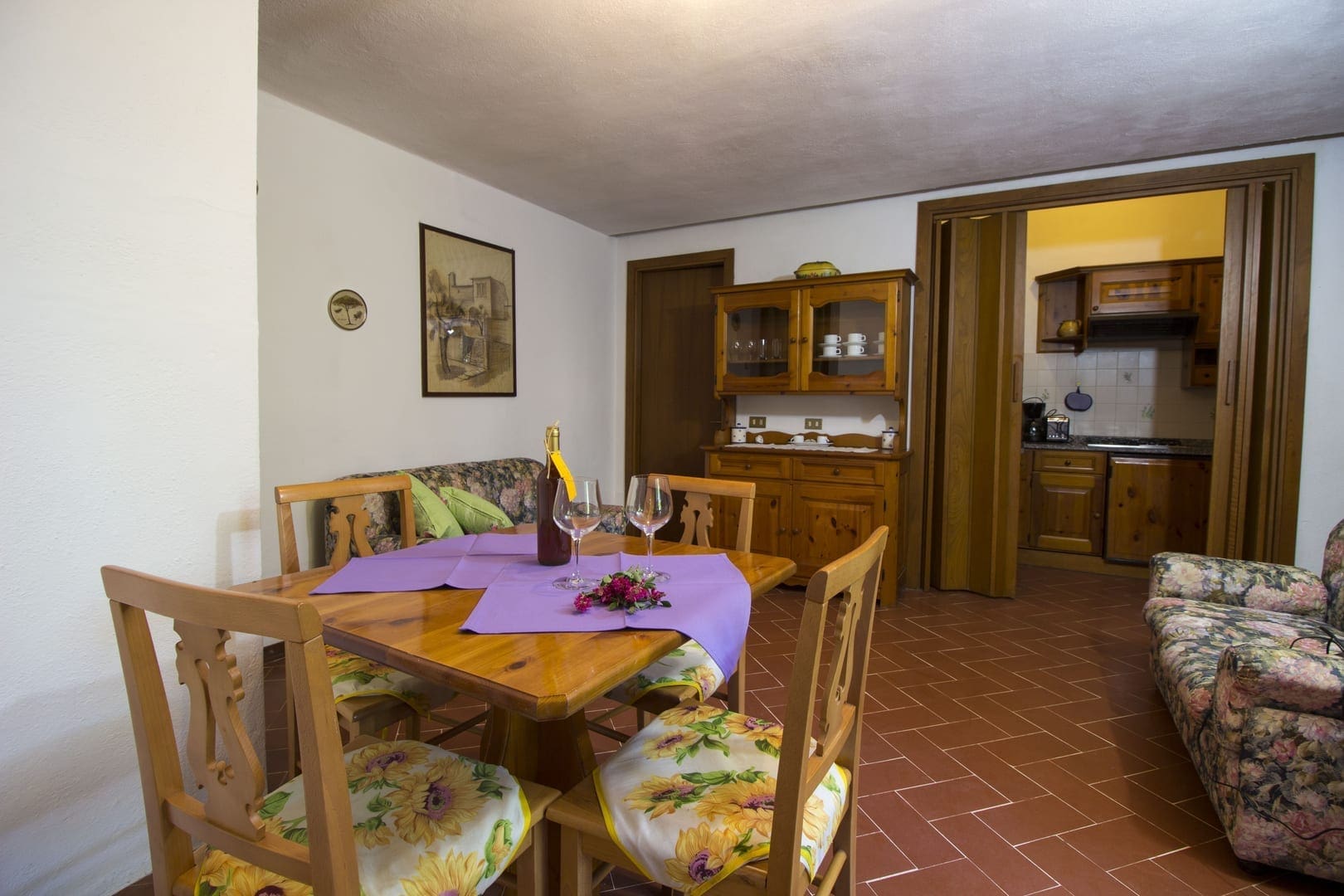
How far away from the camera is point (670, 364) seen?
17.6ft

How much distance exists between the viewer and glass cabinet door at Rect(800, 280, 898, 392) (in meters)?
4.07

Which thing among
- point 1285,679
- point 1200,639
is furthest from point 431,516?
point 1200,639

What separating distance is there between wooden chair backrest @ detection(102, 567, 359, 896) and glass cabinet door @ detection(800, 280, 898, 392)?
12.3 ft

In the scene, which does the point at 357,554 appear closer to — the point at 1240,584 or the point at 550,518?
the point at 550,518

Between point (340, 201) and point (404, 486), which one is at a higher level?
point (340, 201)

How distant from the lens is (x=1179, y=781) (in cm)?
214

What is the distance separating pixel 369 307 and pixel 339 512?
1.86 meters

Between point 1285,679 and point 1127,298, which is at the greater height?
point 1127,298

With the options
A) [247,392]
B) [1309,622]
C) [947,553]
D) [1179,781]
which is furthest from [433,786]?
[947,553]

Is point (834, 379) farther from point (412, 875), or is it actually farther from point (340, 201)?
Answer: point (412, 875)

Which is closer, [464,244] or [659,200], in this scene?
[464,244]

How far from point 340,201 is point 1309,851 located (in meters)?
4.30

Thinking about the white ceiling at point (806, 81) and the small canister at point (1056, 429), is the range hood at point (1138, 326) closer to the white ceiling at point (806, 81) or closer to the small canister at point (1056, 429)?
the small canister at point (1056, 429)

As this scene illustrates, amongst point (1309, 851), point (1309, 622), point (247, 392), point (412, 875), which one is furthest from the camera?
point (1309, 622)
